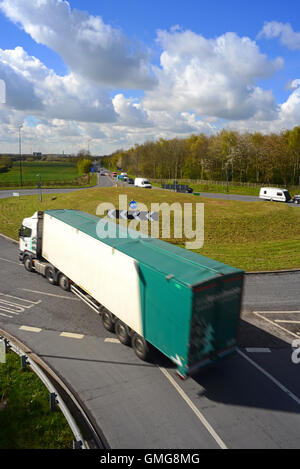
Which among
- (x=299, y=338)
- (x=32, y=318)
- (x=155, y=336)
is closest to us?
(x=155, y=336)

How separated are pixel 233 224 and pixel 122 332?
67.5 ft

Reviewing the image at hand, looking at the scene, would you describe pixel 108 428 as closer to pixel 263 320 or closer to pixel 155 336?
pixel 155 336

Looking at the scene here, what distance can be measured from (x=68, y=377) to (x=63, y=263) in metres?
5.95

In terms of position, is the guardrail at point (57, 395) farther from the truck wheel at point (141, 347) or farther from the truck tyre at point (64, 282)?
the truck tyre at point (64, 282)

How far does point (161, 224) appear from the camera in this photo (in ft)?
97.5

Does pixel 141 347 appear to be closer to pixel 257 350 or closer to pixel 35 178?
pixel 257 350

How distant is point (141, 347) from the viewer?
10094 millimetres

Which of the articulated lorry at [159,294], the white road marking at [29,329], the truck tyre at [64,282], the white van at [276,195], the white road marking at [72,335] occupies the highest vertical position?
the white van at [276,195]

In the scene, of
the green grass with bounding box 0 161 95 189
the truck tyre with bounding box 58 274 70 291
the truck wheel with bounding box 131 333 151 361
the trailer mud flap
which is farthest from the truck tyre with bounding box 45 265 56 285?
the green grass with bounding box 0 161 95 189

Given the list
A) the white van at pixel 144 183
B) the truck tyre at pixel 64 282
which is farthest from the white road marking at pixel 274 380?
the white van at pixel 144 183

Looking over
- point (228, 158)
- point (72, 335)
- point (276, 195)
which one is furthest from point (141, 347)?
point (228, 158)

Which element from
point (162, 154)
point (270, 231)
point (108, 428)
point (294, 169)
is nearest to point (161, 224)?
point (270, 231)

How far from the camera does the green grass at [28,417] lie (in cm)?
705

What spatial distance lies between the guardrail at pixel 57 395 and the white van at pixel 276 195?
47509 mm
